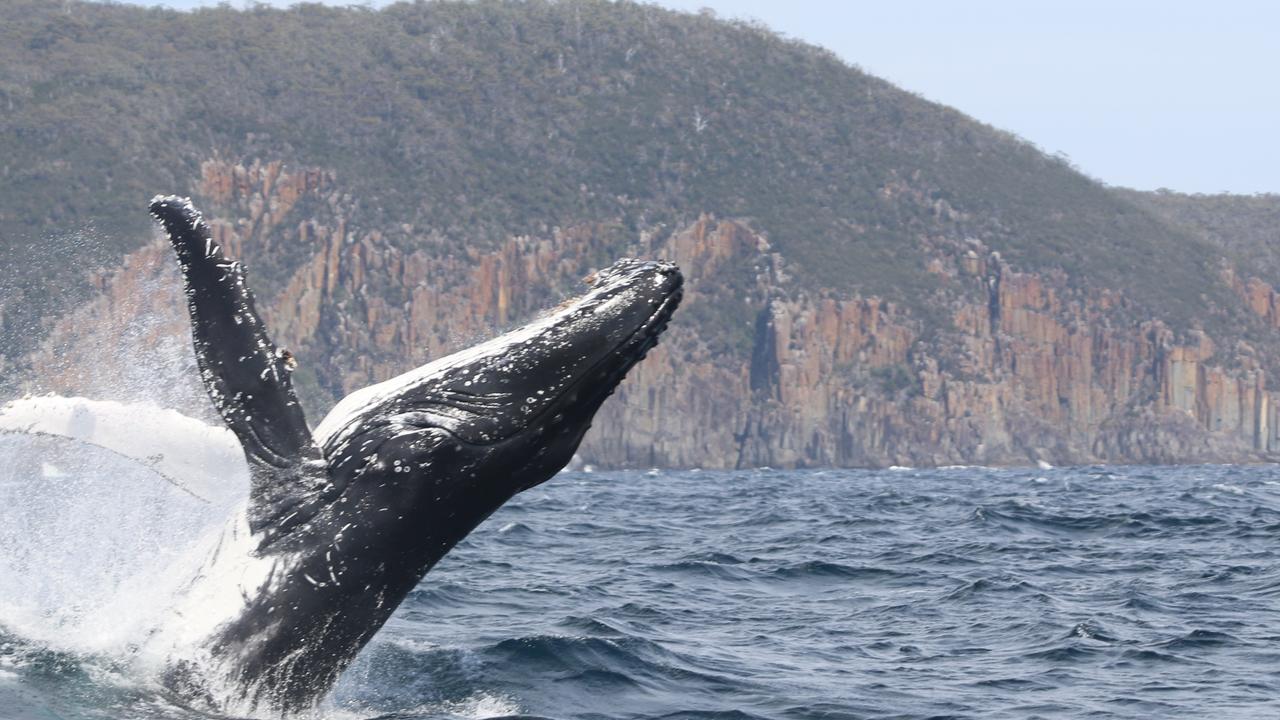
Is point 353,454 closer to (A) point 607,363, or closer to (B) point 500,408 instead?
(B) point 500,408

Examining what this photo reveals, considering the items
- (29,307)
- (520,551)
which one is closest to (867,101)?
(29,307)

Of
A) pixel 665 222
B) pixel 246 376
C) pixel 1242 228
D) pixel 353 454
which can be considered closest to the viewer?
pixel 246 376

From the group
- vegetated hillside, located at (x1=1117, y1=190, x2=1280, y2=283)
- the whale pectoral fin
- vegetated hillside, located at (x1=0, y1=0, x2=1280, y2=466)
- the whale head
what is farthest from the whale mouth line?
vegetated hillside, located at (x1=1117, y1=190, x2=1280, y2=283)

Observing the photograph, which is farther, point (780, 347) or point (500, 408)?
point (780, 347)

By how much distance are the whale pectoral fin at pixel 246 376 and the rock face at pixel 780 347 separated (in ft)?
353

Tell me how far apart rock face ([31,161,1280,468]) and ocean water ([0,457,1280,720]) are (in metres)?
98.5

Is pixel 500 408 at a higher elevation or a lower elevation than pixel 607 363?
lower

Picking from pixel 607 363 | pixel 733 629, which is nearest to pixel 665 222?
pixel 733 629

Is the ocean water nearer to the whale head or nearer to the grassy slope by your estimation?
the whale head

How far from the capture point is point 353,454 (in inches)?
315

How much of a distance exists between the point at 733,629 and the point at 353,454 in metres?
6.21

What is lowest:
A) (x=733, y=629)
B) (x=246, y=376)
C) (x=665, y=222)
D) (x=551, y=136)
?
(x=733, y=629)

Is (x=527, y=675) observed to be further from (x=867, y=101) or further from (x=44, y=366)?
(x=867, y=101)

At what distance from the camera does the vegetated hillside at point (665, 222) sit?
127125mm
